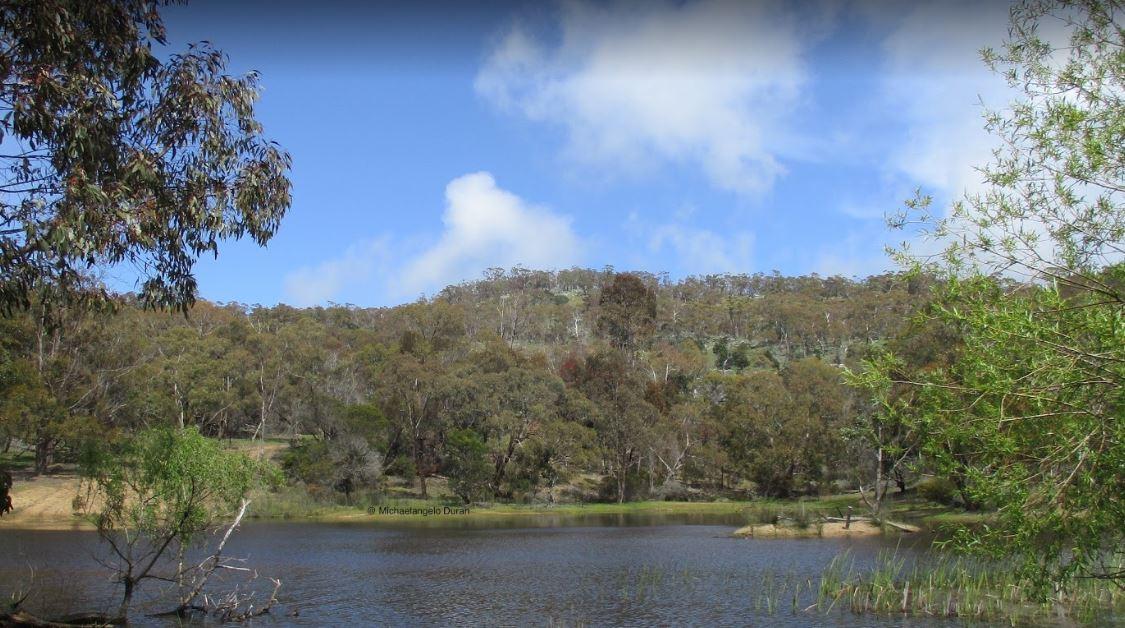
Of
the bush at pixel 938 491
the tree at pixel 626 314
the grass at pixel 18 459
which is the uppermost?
the tree at pixel 626 314

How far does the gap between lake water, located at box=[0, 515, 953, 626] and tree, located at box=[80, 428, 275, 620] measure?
287 centimetres

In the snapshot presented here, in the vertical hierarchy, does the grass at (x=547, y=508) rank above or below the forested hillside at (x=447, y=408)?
below

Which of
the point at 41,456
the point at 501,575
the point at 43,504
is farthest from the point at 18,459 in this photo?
the point at 501,575

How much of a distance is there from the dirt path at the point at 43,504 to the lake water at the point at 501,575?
505 cm

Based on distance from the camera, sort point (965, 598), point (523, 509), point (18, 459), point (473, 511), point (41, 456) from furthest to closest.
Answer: point (523, 509) < point (473, 511) < point (18, 459) < point (41, 456) < point (965, 598)

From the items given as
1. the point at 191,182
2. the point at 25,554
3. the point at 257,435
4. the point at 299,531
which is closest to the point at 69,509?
the point at 299,531

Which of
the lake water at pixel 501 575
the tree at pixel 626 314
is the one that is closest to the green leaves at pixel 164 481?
the lake water at pixel 501 575

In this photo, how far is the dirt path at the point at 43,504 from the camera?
49.5 meters

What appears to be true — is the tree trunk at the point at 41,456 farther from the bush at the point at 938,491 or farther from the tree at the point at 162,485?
the bush at the point at 938,491

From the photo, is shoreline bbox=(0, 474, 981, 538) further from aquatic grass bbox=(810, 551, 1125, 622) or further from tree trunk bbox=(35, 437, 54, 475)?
aquatic grass bbox=(810, 551, 1125, 622)

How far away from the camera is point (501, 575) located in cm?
3030

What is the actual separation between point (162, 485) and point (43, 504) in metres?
39.6

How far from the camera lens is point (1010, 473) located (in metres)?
10.8

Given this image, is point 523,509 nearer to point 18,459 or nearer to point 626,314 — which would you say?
point 626,314
